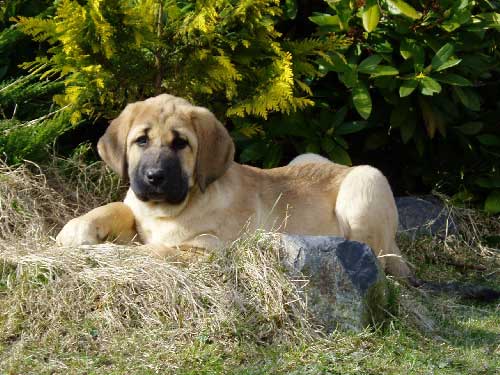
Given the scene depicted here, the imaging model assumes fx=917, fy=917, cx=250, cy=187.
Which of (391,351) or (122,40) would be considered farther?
(122,40)

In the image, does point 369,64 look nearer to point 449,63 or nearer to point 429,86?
point 429,86

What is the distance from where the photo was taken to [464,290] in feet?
21.1

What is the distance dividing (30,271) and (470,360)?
2.55m

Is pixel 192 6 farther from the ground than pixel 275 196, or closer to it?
farther from the ground

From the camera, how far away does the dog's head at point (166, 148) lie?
5.73 metres

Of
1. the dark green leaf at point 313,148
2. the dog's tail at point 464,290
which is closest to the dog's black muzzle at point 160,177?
the dog's tail at point 464,290

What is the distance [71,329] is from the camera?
198 inches

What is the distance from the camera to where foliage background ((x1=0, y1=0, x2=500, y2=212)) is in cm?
705

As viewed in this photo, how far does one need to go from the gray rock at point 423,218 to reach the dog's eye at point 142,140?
2934 millimetres

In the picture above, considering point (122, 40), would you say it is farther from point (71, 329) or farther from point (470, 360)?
point (470, 360)

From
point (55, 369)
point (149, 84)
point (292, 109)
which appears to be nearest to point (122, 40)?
point (149, 84)

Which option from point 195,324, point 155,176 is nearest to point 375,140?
point 155,176

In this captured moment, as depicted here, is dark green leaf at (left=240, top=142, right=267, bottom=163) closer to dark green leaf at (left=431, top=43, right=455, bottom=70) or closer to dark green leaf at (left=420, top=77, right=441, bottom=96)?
dark green leaf at (left=420, top=77, right=441, bottom=96)

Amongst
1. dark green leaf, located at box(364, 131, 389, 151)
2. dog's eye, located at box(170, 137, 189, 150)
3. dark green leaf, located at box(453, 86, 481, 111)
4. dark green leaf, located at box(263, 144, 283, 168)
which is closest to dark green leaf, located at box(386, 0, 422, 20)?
dark green leaf, located at box(453, 86, 481, 111)
